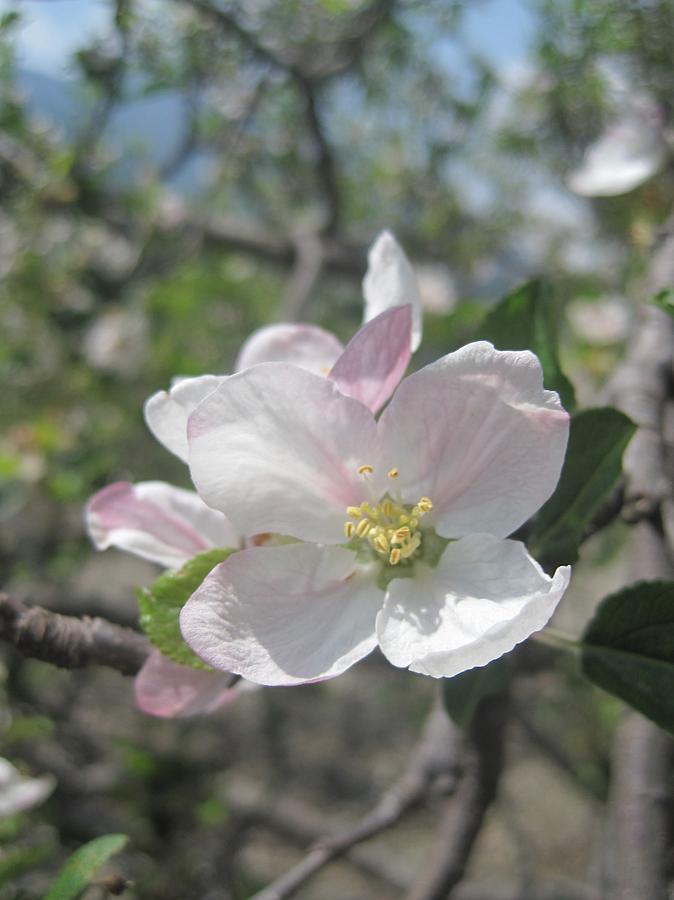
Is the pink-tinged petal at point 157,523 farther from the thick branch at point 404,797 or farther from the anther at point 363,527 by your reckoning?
the thick branch at point 404,797

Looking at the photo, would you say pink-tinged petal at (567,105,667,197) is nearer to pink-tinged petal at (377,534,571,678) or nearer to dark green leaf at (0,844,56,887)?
pink-tinged petal at (377,534,571,678)

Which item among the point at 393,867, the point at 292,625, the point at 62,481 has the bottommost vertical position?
the point at 393,867

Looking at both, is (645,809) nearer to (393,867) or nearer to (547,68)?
(393,867)

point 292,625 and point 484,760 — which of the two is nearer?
point 292,625

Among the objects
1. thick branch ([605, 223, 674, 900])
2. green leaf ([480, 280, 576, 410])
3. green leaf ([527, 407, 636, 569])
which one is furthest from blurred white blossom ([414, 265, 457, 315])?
green leaf ([527, 407, 636, 569])

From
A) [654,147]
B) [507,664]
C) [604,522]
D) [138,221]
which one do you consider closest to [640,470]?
[604,522]

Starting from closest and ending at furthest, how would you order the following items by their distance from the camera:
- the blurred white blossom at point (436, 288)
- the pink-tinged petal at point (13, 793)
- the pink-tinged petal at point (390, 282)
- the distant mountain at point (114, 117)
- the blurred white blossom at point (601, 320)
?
the pink-tinged petal at point (390, 282) → the pink-tinged petal at point (13, 793) → the blurred white blossom at point (601, 320) → the distant mountain at point (114, 117) → the blurred white blossom at point (436, 288)

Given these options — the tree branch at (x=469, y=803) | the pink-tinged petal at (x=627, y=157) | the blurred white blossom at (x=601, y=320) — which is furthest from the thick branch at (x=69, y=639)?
the blurred white blossom at (x=601, y=320)
